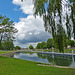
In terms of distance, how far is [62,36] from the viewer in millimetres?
4070

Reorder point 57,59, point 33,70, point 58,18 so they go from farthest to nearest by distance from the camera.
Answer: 1. point 57,59
2. point 33,70
3. point 58,18

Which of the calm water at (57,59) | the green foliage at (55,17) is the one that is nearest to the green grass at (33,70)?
the green foliage at (55,17)

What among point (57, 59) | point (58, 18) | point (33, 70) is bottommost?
point (57, 59)

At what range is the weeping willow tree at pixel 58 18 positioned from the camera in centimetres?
396

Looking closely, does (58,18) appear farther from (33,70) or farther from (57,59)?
(57,59)

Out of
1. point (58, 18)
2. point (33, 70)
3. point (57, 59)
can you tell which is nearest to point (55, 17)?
point (58, 18)

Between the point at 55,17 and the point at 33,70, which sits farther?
the point at 33,70

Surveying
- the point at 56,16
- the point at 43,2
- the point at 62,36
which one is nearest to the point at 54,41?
the point at 62,36

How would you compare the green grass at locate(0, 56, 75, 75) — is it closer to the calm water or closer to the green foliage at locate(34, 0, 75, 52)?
the green foliage at locate(34, 0, 75, 52)

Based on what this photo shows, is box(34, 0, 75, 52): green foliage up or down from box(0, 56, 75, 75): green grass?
up

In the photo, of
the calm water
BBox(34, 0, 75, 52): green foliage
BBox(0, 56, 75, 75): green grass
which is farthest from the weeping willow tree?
the calm water

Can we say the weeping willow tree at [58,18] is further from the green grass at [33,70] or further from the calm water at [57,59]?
the calm water at [57,59]

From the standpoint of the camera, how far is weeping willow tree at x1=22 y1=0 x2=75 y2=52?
396 centimetres

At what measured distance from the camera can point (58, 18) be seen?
4020mm
